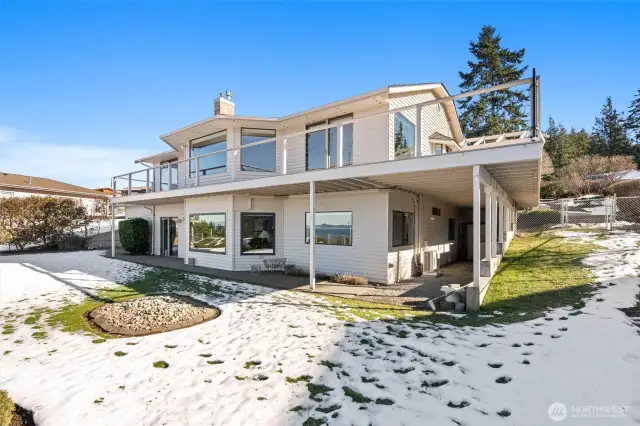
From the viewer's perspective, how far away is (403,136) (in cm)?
1134

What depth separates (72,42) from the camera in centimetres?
1184

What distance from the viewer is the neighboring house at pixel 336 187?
9.27 meters

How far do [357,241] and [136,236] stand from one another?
45.7 feet

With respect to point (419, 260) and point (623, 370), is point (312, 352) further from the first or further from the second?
point (419, 260)

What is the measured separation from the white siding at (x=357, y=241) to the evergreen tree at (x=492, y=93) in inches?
1122

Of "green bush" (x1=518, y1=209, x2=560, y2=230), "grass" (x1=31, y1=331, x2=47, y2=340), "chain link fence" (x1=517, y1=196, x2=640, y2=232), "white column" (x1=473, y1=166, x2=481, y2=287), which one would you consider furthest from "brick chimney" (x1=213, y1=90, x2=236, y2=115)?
"green bush" (x1=518, y1=209, x2=560, y2=230)

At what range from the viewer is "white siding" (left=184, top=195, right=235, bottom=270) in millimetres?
12828

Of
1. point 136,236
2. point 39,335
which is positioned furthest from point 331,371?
point 136,236

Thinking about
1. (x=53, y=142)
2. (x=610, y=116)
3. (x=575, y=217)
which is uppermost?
(x=610, y=116)

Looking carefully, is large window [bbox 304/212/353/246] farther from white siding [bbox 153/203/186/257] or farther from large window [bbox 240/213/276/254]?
white siding [bbox 153/203/186/257]

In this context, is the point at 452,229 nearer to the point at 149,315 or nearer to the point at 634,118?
the point at 149,315

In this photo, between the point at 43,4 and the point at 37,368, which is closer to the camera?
the point at 37,368

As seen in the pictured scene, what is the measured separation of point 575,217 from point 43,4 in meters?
30.9

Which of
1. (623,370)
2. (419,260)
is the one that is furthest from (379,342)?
(419,260)
